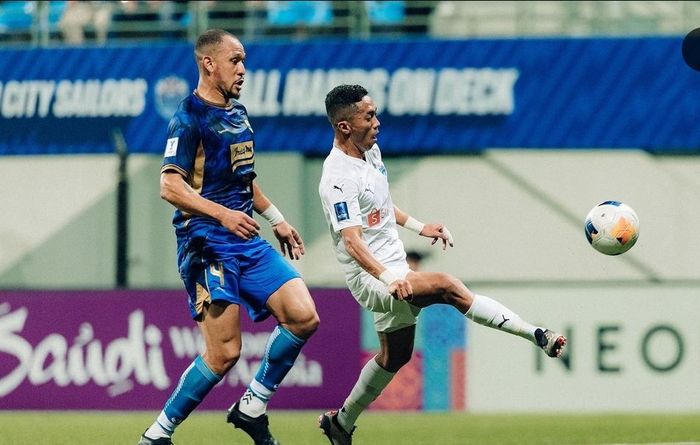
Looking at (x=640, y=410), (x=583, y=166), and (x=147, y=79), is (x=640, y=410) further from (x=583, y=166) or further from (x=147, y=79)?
(x=147, y=79)

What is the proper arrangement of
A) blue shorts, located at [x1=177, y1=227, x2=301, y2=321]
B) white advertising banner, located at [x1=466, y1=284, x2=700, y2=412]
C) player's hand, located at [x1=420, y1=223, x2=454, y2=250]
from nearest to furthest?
blue shorts, located at [x1=177, y1=227, x2=301, y2=321]
player's hand, located at [x1=420, y1=223, x2=454, y2=250]
white advertising banner, located at [x1=466, y1=284, x2=700, y2=412]

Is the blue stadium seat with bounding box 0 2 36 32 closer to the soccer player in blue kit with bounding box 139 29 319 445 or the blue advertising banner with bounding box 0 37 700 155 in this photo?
the blue advertising banner with bounding box 0 37 700 155

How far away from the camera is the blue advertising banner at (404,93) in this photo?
A: 54.2 ft

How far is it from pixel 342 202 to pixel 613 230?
1.52m

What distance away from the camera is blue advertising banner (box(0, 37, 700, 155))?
16.5 meters

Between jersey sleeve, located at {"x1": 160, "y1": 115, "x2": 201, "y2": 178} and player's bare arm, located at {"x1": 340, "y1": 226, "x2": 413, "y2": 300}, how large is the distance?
2.91 feet

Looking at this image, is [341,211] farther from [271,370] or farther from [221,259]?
[271,370]

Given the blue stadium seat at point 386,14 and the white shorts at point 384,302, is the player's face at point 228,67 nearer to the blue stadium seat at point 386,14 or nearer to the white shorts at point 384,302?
the white shorts at point 384,302

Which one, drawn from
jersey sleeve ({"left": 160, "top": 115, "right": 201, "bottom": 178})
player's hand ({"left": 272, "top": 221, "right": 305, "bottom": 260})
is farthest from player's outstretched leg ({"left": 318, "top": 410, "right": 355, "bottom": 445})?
jersey sleeve ({"left": 160, "top": 115, "right": 201, "bottom": 178})

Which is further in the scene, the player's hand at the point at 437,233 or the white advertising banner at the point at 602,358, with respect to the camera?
the white advertising banner at the point at 602,358

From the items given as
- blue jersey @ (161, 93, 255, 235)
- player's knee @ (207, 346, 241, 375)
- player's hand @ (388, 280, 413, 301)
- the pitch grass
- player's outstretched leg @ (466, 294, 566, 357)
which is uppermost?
blue jersey @ (161, 93, 255, 235)

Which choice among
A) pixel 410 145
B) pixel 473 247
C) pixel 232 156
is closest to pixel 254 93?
pixel 410 145

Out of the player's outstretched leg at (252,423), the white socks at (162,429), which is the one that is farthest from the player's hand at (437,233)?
the white socks at (162,429)

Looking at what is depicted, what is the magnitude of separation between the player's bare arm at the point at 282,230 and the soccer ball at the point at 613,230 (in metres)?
1.62
